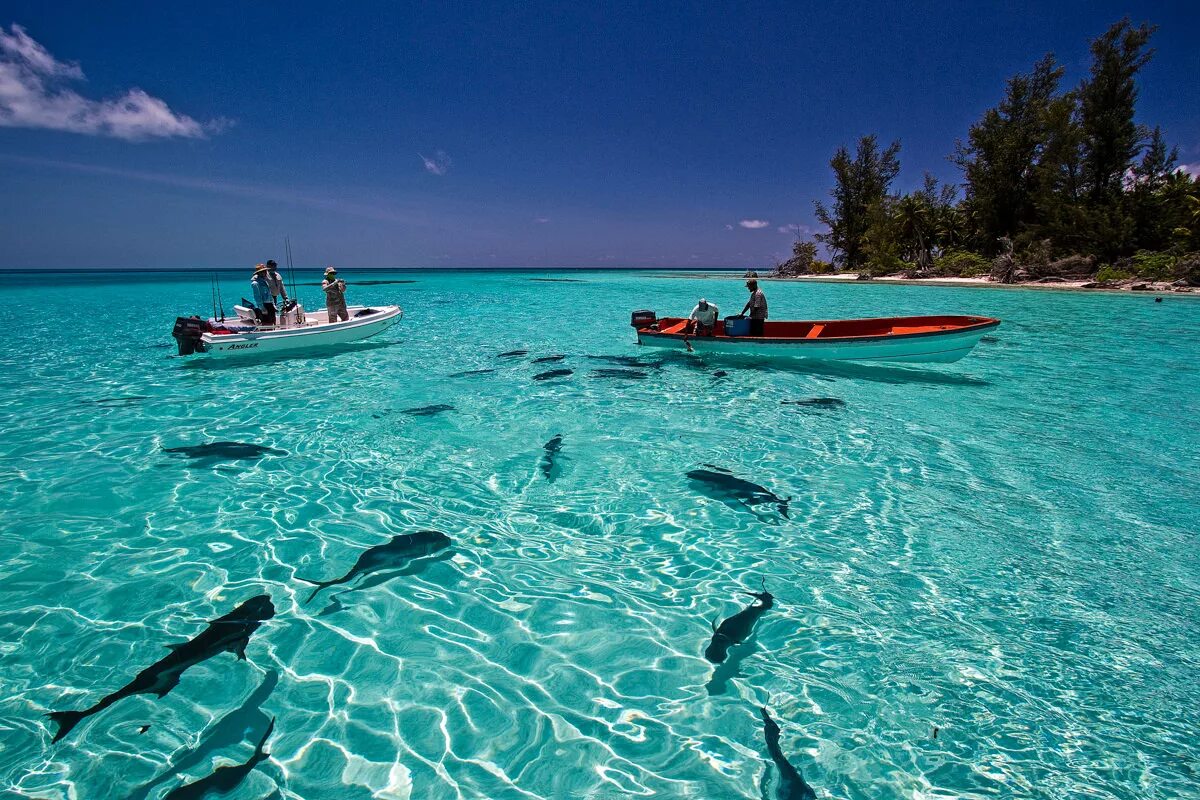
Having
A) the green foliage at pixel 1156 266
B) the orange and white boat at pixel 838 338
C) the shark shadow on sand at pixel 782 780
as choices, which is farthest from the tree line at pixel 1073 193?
the shark shadow on sand at pixel 782 780

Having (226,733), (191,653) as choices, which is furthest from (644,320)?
(226,733)

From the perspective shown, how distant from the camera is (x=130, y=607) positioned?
5.01 metres

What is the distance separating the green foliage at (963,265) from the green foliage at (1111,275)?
12413 millimetres

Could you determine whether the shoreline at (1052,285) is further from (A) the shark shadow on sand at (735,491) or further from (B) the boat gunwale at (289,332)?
(A) the shark shadow on sand at (735,491)

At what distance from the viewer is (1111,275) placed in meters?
40.9

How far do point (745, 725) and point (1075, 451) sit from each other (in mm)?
8523

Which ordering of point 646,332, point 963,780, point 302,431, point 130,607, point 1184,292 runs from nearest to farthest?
1. point 963,780
2. point 130,607
3. point 302,431
4. point 646,332
5. point 1184,292

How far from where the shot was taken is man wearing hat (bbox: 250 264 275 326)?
669 inches

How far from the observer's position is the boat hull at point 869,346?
13.2 m

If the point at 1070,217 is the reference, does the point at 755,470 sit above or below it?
below

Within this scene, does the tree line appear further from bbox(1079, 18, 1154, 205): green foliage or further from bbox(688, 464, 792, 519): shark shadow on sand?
bbox(688, 464, 792, 519): shark shadow on sand

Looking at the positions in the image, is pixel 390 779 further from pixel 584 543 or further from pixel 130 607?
pixel 130 607

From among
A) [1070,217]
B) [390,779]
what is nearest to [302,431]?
[390,779]

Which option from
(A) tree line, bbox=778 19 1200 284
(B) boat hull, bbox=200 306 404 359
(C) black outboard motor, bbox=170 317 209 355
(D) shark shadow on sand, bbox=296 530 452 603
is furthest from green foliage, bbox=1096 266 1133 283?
(C) black outboard motor, bbox=170 317 209 355
